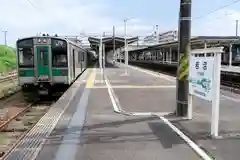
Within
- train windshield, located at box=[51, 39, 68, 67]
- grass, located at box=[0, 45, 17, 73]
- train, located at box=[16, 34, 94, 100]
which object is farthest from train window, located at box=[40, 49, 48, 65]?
grass, located at box=[0, 45, 17, 73]

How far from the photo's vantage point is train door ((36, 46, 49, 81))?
54.4 feet

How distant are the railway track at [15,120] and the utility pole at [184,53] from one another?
4.11 meters

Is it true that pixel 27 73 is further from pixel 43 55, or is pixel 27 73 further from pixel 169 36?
pixel 169 36

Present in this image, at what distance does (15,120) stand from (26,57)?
5163 millimetres

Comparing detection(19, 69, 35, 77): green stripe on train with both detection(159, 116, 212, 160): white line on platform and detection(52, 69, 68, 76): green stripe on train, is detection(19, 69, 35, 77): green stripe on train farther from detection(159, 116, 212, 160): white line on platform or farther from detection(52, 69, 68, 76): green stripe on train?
detection(159, 116, 212, 160): white line on platform

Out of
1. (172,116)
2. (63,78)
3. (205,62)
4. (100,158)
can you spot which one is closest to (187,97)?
(172,116)

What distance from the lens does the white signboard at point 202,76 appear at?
716cm

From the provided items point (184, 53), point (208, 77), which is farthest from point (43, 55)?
point (208, 77)

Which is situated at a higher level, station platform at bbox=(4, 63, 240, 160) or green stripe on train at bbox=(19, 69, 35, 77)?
green stripe on train at bbox=(19, 69, 35, 77)

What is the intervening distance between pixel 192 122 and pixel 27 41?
10635 mm

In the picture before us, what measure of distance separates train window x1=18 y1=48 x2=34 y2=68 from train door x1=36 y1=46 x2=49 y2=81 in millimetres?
352

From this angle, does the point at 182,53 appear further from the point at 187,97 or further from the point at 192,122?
the point at 192,122

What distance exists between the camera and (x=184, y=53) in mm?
8766

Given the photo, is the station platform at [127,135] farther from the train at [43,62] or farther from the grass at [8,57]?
the grass at [8,57]
